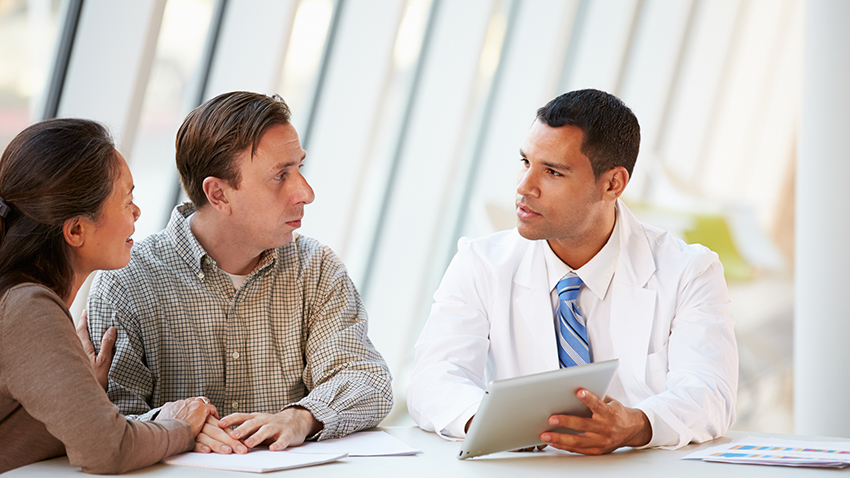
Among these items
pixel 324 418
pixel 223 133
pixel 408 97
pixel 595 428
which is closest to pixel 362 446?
pixel 324 418

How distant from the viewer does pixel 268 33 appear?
3.15m

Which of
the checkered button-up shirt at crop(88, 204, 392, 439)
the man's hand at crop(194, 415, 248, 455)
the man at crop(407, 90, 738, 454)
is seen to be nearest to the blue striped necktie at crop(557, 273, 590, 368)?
the man at crop(407, 90, 738, 454)

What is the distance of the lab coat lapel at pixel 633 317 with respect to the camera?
197cm

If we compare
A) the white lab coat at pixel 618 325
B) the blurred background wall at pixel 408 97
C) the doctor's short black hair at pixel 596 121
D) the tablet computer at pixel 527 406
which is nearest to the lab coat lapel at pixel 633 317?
the white lab coat at pixel 618 325

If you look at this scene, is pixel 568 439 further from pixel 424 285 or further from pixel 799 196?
pixel 424 285

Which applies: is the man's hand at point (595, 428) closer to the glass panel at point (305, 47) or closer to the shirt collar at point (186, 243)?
the shirt collar at point (186, 243)

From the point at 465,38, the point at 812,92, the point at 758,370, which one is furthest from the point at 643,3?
the point at 812,92

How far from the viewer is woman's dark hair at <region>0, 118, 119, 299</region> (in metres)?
1.35

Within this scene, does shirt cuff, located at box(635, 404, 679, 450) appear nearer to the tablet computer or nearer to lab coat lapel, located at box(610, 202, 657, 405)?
the tablet computer

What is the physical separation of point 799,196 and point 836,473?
5.67ft

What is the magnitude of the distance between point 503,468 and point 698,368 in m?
0.67

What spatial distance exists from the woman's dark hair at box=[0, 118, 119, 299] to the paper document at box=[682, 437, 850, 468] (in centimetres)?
125

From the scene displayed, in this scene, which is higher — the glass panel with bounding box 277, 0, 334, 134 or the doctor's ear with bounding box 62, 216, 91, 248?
the glass panel with bounding box 277, 0, 334, 134

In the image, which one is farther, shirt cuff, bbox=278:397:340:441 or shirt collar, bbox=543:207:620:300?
shirt collar, bbox=543:207:620:300
